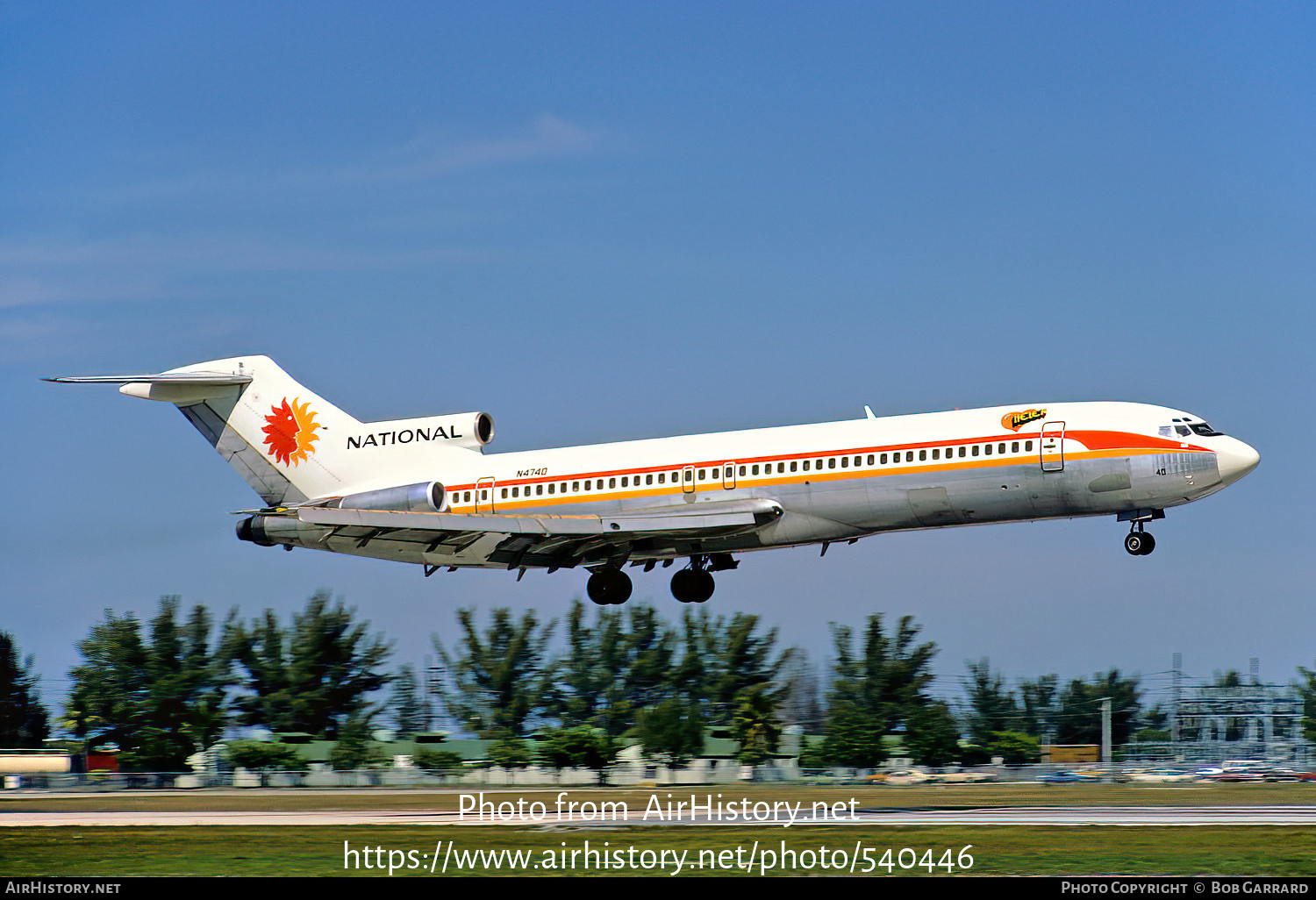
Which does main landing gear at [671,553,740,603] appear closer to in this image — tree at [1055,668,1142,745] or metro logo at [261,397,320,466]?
metro logo at [261,397,320,466]

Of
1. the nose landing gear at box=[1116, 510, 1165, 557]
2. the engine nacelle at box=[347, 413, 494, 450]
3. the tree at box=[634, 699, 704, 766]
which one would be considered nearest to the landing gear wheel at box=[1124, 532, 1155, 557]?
the nose landing gear at box=[1116, 510, 1165, 557]

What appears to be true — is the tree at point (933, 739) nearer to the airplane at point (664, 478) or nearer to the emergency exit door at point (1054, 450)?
the airplane at point (664, 478)

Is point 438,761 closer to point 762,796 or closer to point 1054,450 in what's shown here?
point 762,796

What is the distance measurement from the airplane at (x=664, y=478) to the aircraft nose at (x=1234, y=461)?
39 millimetres

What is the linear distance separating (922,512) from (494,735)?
3539 centimetres

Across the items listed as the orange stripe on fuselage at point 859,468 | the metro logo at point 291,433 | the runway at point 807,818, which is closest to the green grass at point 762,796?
the runway at point 807,818

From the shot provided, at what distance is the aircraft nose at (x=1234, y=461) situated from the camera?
34938 mm

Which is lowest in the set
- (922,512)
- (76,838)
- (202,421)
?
(76,838)

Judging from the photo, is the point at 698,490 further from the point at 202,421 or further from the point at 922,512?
the point at 202,421

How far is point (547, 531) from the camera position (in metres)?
39.7

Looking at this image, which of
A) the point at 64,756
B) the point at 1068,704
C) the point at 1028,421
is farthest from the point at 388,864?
the point at 1068,704

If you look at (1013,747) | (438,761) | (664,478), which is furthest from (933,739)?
(664,478)

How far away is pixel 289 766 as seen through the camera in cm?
5791

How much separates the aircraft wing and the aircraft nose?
10.2 m
